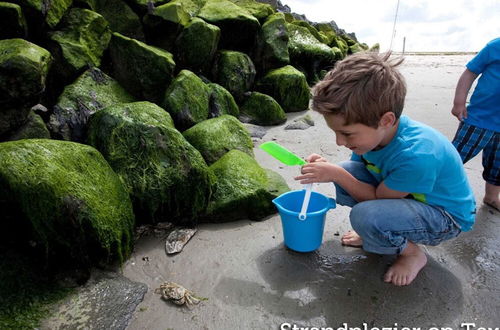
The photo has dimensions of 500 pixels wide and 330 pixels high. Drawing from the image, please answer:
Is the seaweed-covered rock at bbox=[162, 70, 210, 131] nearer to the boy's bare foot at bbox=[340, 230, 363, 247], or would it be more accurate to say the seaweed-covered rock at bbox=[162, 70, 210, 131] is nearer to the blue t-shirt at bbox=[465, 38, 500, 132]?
the boy's bare foot at bbox=[340, 230, 363, 247]

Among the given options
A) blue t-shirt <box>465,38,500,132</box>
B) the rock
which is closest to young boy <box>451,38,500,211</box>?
blue t-shirt <box>465,38,500,132</box>

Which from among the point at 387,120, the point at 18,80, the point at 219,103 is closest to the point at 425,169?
the point at 387,120

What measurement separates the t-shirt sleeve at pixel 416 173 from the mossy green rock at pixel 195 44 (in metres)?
4.24

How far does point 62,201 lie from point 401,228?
209 centimetres

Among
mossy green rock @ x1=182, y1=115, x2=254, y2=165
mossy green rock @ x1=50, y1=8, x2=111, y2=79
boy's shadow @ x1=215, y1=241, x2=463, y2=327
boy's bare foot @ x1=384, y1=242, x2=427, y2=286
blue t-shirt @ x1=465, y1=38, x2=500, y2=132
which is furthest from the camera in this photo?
mossy green rock @ x1=50, y1=8, x2=111, y2=79

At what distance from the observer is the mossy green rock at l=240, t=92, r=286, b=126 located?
6035mm

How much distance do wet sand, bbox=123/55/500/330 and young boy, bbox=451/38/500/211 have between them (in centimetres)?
41

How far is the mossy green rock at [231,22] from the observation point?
628 centimetres

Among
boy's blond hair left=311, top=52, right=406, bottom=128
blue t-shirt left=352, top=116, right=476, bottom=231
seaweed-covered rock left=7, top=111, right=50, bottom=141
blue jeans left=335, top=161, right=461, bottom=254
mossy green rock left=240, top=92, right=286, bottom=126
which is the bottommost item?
mossy green rock left=240, top=92, right=286, bottom=126

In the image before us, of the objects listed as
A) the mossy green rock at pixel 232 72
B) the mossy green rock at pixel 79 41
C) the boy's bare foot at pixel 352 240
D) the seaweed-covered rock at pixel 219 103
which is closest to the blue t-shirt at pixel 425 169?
the boy's bare foot at pixel 352 240

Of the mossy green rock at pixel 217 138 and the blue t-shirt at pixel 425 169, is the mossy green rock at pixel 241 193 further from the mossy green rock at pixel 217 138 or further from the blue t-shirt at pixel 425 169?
the blue t-shirt at pixel 425 169

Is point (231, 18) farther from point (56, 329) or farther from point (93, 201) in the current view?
point (56, 329)

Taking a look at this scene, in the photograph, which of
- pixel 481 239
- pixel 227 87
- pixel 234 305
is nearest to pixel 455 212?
pixel 481 239

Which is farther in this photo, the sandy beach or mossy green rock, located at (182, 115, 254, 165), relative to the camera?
mossy green rock, located at (182, 115, 254, 165)
